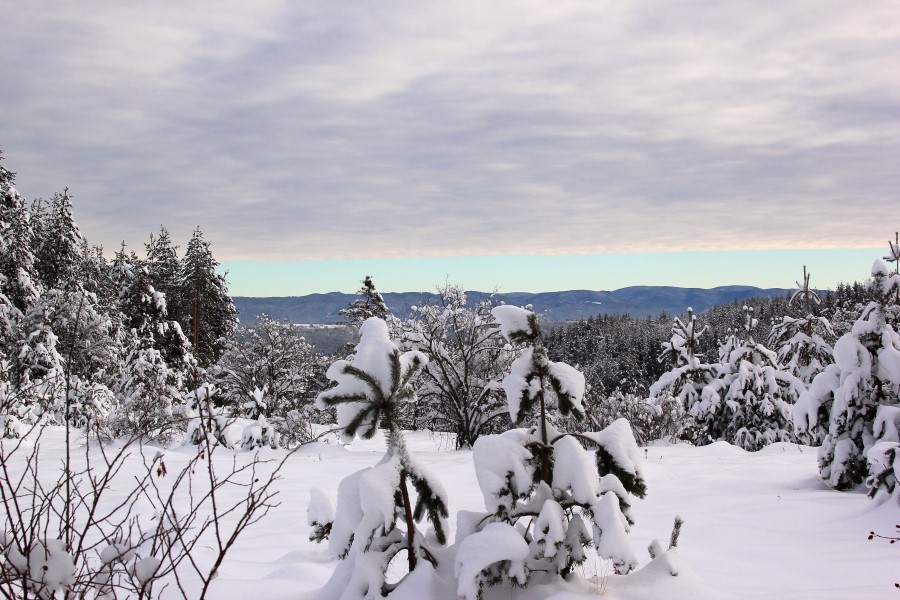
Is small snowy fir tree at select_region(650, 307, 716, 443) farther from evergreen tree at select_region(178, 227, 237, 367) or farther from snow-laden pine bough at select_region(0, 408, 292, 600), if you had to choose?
evergreen tree at select_region(178, 227, 237, 367)

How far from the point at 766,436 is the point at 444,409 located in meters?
8.62

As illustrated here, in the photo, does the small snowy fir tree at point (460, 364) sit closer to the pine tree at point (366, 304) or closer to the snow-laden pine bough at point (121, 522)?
the snow-laden pine bough at point (121, 522)

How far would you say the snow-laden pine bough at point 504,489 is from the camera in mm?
2734

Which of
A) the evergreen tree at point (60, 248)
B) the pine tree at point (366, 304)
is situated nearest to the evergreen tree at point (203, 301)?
the evergreen tree at point (60, 248)

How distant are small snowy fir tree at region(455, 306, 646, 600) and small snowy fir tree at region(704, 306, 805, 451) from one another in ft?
43.7

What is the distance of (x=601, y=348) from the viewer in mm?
94500

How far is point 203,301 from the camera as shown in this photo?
35.1 meters

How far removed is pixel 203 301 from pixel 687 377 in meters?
28.3

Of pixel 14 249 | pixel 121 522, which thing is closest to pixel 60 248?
pixel 14 249

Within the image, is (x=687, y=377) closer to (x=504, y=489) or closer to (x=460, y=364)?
(x=460, y=364)

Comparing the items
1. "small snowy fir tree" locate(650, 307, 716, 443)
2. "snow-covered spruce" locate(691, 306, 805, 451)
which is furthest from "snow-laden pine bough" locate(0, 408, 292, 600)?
"snow-covered spruce" locate(691, 306, 805, 451)

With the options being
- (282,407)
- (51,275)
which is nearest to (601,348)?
(282,407)

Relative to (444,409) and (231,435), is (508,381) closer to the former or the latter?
(231,435)

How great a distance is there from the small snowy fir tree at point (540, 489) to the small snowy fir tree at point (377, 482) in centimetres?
22
